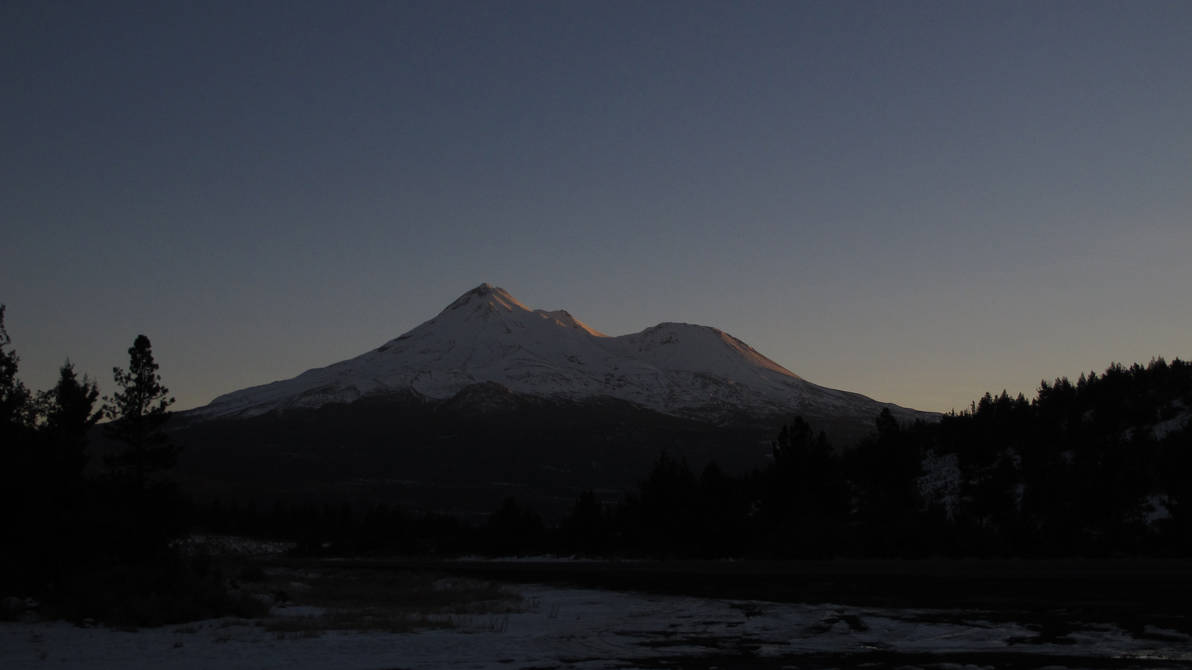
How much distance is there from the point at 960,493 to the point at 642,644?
69747 millimetres

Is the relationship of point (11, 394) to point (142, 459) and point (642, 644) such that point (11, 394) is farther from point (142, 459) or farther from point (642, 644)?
point (642, 644)

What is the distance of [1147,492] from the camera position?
70.4 meters

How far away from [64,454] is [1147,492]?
222 feet

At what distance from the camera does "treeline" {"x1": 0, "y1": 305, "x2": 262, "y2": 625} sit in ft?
107

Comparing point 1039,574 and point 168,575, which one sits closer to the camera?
point 168,575

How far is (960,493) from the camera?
87062mm

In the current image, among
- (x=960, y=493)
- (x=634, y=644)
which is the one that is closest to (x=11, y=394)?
(x=634, y=644)

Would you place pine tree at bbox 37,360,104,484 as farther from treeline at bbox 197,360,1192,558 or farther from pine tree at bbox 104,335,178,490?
treeline at bbox 197,360,1192,558

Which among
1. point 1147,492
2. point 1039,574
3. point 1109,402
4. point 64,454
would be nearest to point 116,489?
point 64,454

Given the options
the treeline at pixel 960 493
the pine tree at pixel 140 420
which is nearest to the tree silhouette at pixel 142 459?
the pine tree at pixel 140 420

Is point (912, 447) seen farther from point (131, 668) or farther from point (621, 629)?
point (131, 668)

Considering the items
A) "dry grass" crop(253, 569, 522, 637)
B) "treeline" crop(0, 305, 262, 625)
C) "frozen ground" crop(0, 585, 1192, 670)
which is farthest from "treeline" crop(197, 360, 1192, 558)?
"treeline" crop(0, 305, 262, 625)

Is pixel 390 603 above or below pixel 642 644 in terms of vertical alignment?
below

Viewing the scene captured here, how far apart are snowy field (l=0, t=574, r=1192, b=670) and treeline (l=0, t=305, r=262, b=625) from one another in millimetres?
2474
